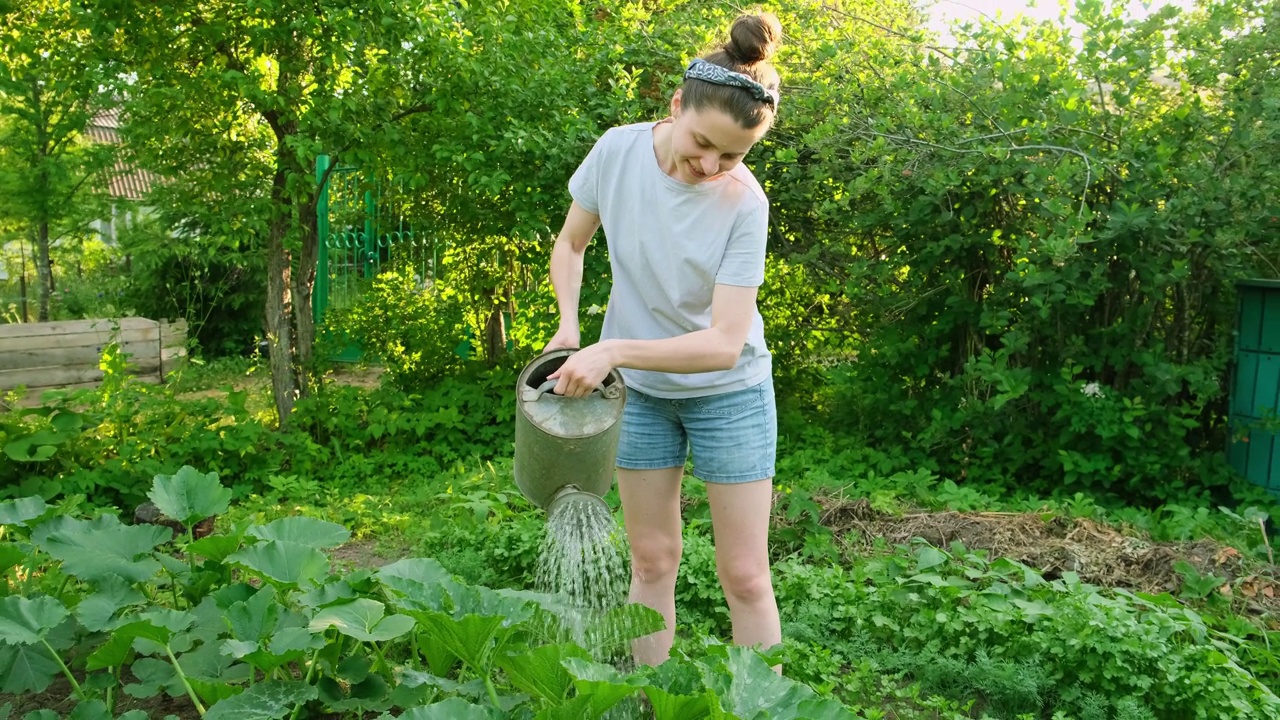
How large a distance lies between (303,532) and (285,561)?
16 centimetres

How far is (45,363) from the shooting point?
6.92 metres

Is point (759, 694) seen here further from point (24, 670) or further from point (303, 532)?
point (24, 670)

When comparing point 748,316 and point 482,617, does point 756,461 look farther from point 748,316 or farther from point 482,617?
point 482,617

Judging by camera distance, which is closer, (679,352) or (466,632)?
(466,632)

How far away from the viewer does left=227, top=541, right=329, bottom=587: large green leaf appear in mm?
2217

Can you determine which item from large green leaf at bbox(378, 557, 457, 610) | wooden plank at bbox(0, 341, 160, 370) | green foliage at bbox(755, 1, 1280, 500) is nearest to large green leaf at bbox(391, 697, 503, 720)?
large green leaf at bbox(378, 557, 457, 610)

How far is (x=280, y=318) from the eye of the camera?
5781 millimetres

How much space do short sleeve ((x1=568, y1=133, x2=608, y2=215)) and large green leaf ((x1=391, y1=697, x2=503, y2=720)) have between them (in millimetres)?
1062

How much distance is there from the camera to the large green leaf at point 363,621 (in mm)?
1939

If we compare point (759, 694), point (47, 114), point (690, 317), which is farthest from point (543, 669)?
point (47, 114)

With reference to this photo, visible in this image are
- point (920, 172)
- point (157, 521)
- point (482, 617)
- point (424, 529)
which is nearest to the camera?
point (482, 617)

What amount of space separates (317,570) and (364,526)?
222 cm

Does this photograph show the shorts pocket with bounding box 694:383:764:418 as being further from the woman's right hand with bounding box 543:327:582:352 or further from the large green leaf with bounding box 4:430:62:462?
the large green leaf with bounding box 4:430:62:462

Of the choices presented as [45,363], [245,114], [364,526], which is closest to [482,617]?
[364,526]
